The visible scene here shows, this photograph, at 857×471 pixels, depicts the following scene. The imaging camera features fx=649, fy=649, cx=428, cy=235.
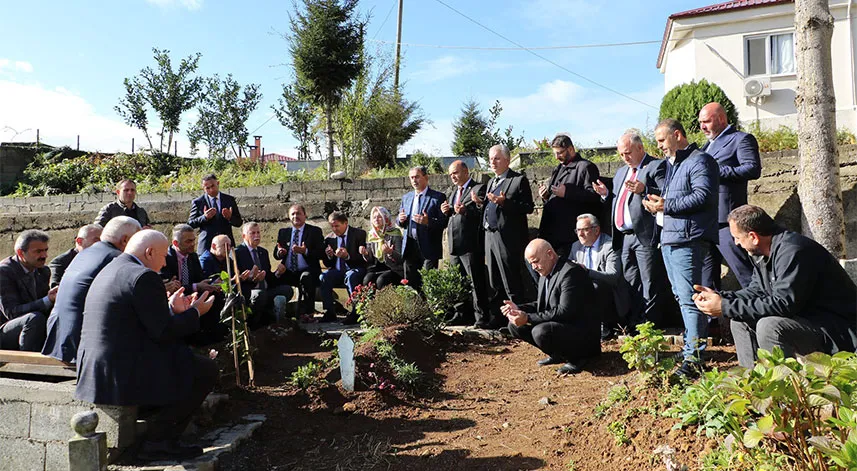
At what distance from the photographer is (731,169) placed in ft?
17.7

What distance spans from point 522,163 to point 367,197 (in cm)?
256

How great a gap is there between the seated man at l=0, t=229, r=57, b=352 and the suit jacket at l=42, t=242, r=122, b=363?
1181 mm

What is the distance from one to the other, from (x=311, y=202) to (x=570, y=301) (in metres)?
6.16

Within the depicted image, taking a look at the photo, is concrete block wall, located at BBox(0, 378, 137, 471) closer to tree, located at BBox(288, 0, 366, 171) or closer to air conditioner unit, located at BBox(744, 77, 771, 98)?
tree, located at BBox(288, 0, 366, 171)

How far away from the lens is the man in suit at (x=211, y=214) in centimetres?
821

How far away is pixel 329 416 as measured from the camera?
189 inches

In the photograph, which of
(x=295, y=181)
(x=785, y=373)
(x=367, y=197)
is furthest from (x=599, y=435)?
(x=295, y=181)

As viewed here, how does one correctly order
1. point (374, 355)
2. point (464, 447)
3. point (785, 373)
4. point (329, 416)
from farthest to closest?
point (374, 355), point (329, 416), point (464, 447), point (785, 373)

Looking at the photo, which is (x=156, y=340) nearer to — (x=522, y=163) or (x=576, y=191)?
(x=576, y=191)

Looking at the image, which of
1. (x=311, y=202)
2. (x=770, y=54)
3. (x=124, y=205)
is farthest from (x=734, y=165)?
(x=770, y=54)

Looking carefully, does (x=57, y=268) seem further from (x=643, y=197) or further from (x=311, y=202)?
(x=643, y=197)

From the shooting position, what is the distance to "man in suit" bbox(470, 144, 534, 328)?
22.0 ft

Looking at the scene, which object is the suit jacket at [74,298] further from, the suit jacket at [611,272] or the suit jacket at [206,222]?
the suit jacket at [611,272]

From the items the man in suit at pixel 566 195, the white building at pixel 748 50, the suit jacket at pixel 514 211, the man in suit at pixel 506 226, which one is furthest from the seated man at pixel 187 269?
the white building at pixel 748 50
